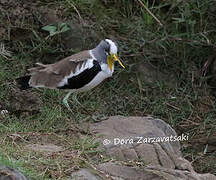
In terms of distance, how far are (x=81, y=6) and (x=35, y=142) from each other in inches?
106

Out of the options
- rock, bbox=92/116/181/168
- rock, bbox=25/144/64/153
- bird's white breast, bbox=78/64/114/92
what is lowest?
rock, bbox=92/116/181/168

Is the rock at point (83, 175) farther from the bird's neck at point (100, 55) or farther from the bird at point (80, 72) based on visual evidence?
the bird's neck at point (100, 55)

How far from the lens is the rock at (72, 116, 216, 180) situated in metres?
4.21

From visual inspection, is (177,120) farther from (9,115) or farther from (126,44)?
(9,115)

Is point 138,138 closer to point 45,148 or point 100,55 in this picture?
point 45,148

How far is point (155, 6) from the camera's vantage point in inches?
291

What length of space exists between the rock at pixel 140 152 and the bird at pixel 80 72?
1.50ft

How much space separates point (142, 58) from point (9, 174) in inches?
146

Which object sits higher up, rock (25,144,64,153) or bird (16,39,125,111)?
bird (16,39,125,111)

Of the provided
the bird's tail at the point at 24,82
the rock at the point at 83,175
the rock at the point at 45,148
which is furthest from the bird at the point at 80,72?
the rock at the point at 83,175

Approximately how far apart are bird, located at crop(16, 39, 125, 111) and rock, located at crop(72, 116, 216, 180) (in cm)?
46

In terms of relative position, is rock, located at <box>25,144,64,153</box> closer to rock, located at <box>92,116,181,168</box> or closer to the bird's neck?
rock, located at <box>92,116,181,168</box>

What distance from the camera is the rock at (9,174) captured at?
11.3 feet

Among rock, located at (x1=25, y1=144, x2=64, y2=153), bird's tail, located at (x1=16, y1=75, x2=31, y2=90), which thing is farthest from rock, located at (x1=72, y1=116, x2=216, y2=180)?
bird's tail, located at (x1=16, y1=75, x2=31, y2=90)
